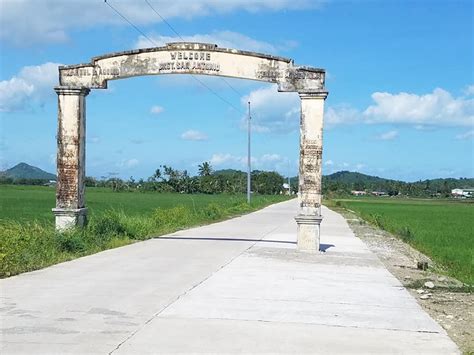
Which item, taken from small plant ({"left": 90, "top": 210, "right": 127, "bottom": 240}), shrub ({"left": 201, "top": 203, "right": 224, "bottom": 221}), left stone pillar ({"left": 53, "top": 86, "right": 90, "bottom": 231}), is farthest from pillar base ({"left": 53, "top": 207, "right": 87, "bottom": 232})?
shrub ({"left": 201, "top": 203, "right": 224, "bottom": 221})

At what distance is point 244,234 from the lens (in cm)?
2208

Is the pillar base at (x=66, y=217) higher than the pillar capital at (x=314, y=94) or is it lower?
lower

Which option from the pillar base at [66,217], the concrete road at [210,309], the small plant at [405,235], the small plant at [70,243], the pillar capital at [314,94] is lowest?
the small plant at [405,235]

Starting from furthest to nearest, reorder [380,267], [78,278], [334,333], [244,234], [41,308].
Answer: [244,234], [380,267], [78,278], [41,308], [334,333]

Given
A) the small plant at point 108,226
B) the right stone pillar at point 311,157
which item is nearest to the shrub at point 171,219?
the small plant at point 108,226

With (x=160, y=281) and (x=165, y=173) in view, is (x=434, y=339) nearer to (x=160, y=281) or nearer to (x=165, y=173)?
(x=160, y=281)

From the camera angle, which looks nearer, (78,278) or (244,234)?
(78,278)

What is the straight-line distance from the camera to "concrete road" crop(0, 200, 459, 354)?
6281 mm

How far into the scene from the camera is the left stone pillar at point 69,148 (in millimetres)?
15961

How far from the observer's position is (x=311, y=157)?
1526 cm

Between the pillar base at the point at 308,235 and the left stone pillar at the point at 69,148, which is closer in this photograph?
the pillar base at the point at 308,235

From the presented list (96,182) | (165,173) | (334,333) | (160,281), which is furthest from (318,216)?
(96,182)

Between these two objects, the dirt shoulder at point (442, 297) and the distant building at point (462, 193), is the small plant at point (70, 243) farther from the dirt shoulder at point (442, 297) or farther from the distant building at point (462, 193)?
the distant building at point (462, 193)

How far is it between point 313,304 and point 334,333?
67.5 inches
